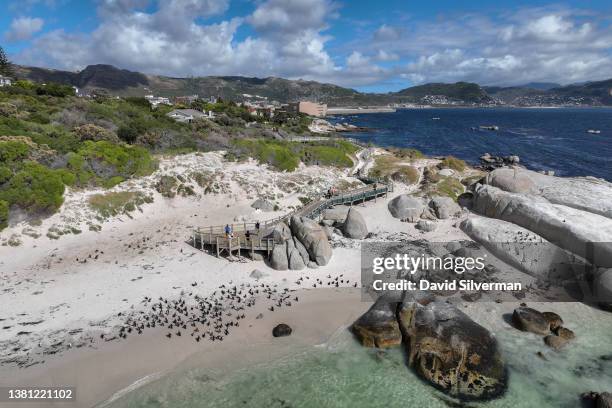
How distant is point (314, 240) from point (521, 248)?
43.3ft

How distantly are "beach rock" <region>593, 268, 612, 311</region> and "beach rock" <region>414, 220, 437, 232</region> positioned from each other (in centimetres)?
1007

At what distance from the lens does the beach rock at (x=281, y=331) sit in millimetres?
16047

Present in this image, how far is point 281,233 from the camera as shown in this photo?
2269 centimetres

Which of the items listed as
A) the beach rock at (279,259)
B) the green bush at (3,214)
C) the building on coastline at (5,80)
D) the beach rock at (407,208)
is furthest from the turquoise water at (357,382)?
the building on coastline at (5,80)

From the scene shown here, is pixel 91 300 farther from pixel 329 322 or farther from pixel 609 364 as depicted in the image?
pixel 609 364

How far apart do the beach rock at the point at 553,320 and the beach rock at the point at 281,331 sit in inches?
482

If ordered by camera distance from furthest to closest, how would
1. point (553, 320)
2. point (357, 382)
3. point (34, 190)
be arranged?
point (34, 190) → point (553, 320) → point (357, 382)

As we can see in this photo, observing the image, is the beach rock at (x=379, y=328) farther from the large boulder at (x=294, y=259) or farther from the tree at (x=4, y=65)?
the tree at (x=4, y=65)

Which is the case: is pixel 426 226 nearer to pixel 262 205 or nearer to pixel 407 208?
pixel 407 208

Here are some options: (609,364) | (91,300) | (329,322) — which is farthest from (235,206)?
(609,364)

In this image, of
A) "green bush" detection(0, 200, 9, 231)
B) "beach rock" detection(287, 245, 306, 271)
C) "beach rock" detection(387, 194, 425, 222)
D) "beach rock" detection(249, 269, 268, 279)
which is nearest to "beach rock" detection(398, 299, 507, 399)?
"beach rock" detection(287, 245, 306, 271)

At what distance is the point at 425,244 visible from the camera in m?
24.6

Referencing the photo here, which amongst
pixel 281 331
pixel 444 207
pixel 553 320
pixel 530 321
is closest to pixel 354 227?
pixel 444 207

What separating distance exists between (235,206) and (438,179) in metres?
20.8
